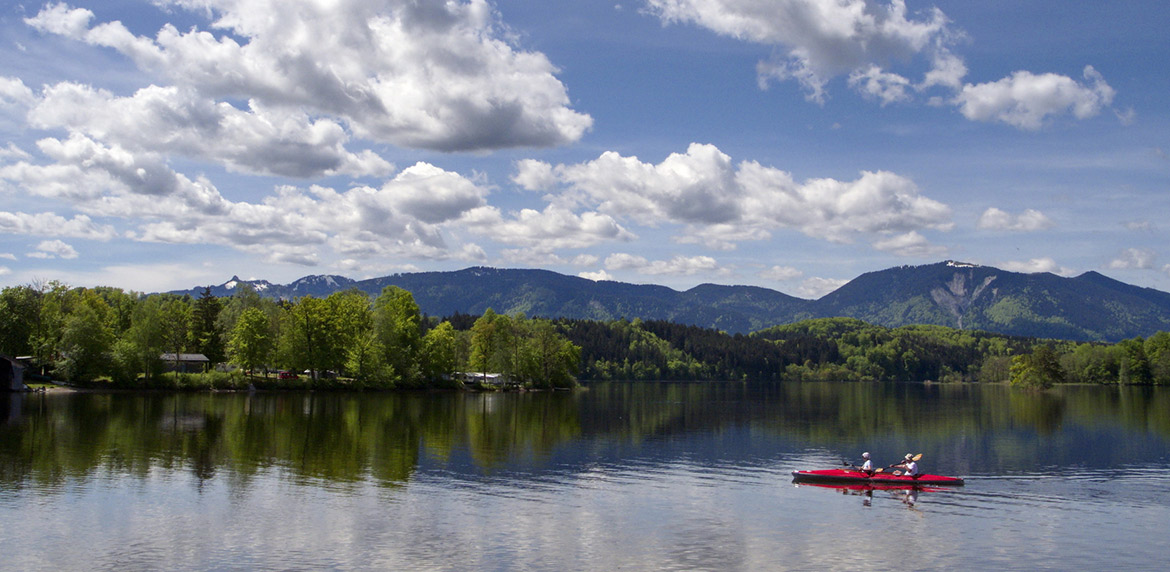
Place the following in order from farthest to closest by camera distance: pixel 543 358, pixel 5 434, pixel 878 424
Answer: pixel 543 358 → pixel 878 424 → pixel 5 434

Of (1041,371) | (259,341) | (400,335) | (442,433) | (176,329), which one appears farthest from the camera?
(1041,371)

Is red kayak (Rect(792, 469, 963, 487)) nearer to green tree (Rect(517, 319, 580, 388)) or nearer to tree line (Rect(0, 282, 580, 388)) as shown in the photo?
tree line (Rect(0, 282, 580, 388))

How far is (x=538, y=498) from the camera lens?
128 feet

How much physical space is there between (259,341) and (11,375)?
95.8 feet

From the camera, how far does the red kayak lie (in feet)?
150

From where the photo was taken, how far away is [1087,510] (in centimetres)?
3931

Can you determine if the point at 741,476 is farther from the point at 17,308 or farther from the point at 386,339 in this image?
the point at 17,308

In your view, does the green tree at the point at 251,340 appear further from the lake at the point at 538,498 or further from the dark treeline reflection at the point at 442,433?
the lake at the point at 538,498

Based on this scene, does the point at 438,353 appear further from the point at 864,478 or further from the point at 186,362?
the point at 864,478

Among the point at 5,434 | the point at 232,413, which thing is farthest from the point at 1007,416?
the point at 5,434

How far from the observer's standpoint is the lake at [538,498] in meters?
28.6

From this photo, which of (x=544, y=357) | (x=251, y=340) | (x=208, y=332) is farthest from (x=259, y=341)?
(x=544, y=357)

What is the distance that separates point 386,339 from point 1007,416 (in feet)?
284

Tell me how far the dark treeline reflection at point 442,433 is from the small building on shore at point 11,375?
5352 mm
